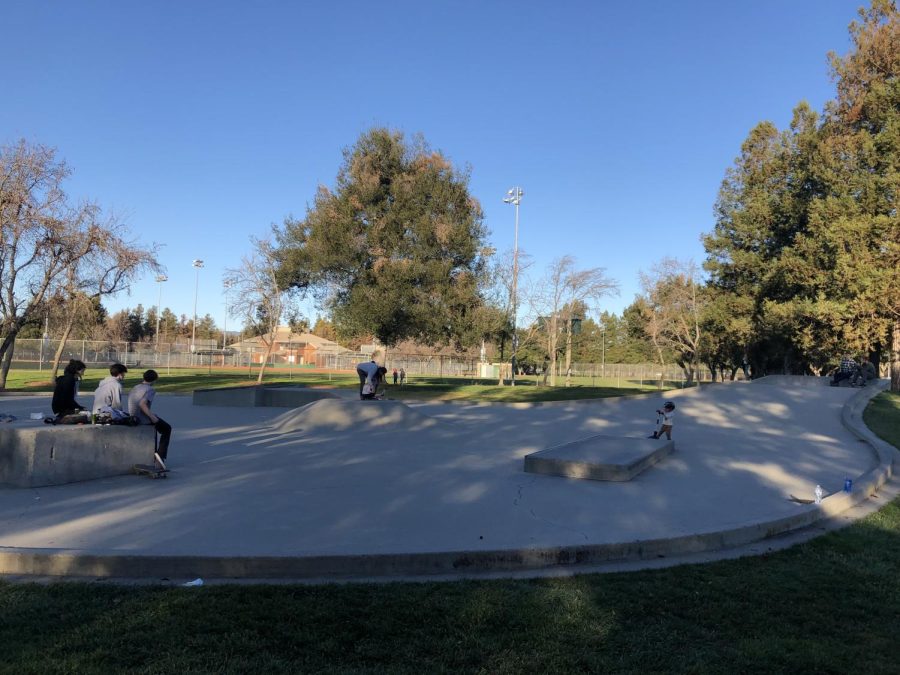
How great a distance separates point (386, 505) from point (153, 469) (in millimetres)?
3511

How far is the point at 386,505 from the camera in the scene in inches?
272

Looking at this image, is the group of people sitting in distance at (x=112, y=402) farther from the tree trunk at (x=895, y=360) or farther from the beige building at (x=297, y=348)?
the beige building at (x=297, y=348)

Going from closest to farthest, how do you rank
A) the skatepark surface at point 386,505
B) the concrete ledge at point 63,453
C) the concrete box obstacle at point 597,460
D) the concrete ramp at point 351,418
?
the skatepark surface at point 386,505
the concrete ledge at point 63,453
the concrete box obstacle at point 597,460
the concrete ramp at point 351,418

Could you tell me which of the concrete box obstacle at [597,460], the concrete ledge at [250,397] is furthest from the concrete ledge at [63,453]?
the concrete ledge at [250,397]

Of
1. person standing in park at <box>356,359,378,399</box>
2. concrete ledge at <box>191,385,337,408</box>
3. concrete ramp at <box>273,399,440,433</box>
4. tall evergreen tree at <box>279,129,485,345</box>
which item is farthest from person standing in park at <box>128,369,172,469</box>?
tall evergreen tree at <box>279,129,485,345</box>

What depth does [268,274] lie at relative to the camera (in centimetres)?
4150

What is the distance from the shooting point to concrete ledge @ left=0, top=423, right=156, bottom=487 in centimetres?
738

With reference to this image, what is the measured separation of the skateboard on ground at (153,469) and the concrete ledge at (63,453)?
0.16 metres

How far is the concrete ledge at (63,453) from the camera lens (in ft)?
24.2

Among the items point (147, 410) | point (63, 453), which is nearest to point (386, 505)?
point (147, 410)

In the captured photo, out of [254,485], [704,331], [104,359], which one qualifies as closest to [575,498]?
[254,485]

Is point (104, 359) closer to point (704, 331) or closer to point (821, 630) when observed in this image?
point (704, 331)

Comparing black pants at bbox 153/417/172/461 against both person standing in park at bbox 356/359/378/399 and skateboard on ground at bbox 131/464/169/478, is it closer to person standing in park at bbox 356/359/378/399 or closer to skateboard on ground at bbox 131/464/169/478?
skateboard on ground at bbox 131/464/169/478

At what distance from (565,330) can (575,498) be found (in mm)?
42916
